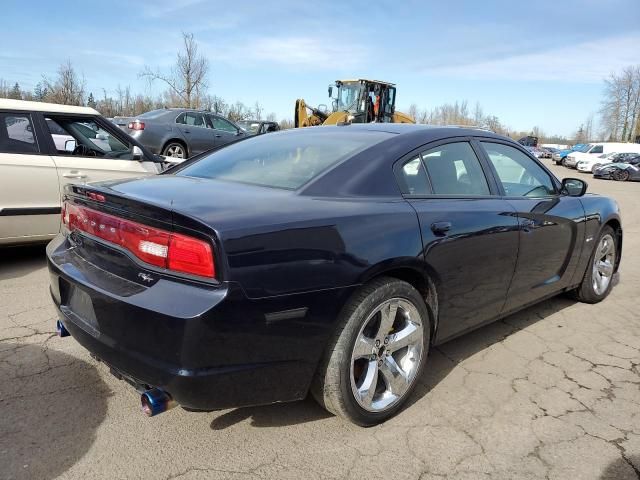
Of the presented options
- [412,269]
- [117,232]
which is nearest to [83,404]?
[117,232]

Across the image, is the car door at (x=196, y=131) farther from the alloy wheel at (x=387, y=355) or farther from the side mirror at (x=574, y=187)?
the alloy wheel at (x=387, y=355)

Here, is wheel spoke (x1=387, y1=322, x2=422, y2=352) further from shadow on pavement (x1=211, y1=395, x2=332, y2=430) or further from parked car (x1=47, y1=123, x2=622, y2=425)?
shadow on pavement (x1=211, y1=395, x2=332, y2=430)

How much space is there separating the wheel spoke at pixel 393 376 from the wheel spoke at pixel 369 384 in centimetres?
8

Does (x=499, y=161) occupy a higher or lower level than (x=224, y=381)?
higher

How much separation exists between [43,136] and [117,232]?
3.48m

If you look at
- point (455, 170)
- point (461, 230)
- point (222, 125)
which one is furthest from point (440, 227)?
point (222, 125)

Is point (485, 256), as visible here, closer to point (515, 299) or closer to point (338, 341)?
point (515, 299)

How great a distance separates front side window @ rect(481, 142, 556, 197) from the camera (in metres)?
3.54

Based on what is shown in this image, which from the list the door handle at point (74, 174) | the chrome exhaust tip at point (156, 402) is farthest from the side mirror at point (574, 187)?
the door handle at point (74, 174)

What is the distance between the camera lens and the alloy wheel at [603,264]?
4.59 meters

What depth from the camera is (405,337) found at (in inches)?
107

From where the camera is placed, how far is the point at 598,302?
4738mm

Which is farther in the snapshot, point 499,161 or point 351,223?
point 499,161

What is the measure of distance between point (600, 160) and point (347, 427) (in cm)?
3145
